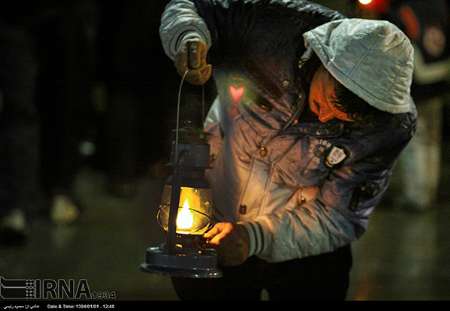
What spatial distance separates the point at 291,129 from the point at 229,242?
14.5 inches

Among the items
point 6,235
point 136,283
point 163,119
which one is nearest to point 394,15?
point 136,283

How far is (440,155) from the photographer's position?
6.42m

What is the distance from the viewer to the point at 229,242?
3.15m

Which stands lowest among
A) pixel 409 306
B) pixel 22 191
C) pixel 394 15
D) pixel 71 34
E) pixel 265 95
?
pixel 409 306

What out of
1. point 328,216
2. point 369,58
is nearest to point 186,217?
point 328,216

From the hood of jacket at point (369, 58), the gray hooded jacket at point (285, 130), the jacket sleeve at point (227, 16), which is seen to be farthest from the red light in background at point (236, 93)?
the hood of jacket at point (369, 58)

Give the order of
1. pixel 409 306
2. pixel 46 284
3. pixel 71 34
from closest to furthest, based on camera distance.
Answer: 1. pixel 46 284
2. pixel 409 306
3. pixel 71 34

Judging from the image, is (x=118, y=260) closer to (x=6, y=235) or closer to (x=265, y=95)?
(x=6, y=235)

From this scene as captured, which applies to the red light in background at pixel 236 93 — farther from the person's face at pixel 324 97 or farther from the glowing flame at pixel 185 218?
the glowing flame at pixel 185 218

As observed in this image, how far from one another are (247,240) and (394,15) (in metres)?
2.44

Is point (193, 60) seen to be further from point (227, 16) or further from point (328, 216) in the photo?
point (328, 216)

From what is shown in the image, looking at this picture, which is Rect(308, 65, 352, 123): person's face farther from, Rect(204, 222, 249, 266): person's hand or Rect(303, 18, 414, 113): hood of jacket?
Rect(204, 222, 249, 266): person's hand

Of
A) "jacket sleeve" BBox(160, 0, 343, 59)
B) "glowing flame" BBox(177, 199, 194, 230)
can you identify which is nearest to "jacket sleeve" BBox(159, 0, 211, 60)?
"jacket sleeve" BBox(160, 0, 343, 59)

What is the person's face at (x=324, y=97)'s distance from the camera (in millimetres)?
3045
